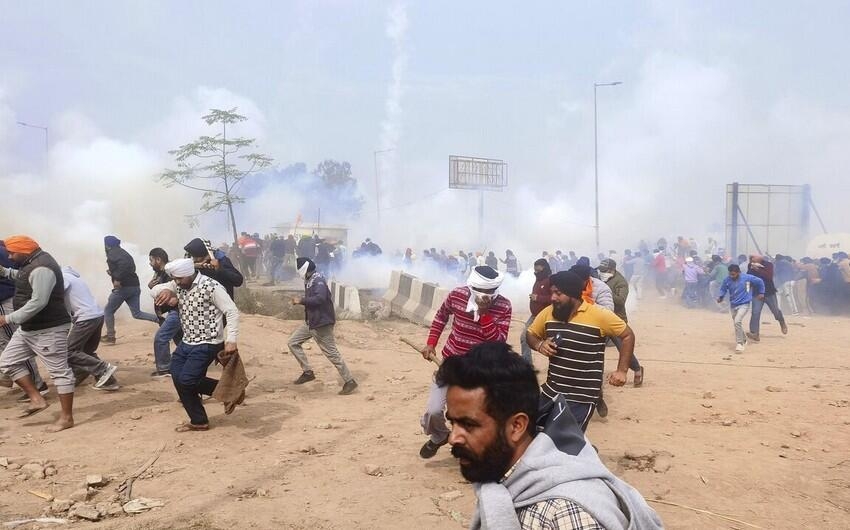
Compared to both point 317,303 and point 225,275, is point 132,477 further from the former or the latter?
point 317,303

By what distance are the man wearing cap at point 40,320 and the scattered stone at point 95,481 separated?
5.26ft

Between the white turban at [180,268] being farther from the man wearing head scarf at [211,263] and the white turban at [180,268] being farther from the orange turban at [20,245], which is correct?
the orange turban at [20,245]

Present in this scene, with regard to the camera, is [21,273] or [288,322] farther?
[288,322]

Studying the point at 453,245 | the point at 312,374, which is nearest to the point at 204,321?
the point at 312,374

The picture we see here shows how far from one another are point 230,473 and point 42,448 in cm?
184

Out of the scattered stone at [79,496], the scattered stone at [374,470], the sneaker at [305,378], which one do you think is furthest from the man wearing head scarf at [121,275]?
the scattered stone at [374,470]

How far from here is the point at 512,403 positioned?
1752 millimetres

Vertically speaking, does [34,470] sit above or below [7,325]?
below

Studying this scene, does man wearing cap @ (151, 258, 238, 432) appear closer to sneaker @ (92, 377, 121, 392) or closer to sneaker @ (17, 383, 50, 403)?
sneaker @ (92, 377, 121, 392)

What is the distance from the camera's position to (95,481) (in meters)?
4.77

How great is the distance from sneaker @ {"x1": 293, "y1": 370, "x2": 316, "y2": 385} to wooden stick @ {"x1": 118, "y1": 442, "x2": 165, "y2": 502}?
2831 mm

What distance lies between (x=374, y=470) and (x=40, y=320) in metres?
3.38

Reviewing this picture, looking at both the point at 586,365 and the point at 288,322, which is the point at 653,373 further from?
the point at 288,322

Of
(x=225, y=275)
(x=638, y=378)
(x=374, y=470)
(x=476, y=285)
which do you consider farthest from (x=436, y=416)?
(x=638, y=378)
